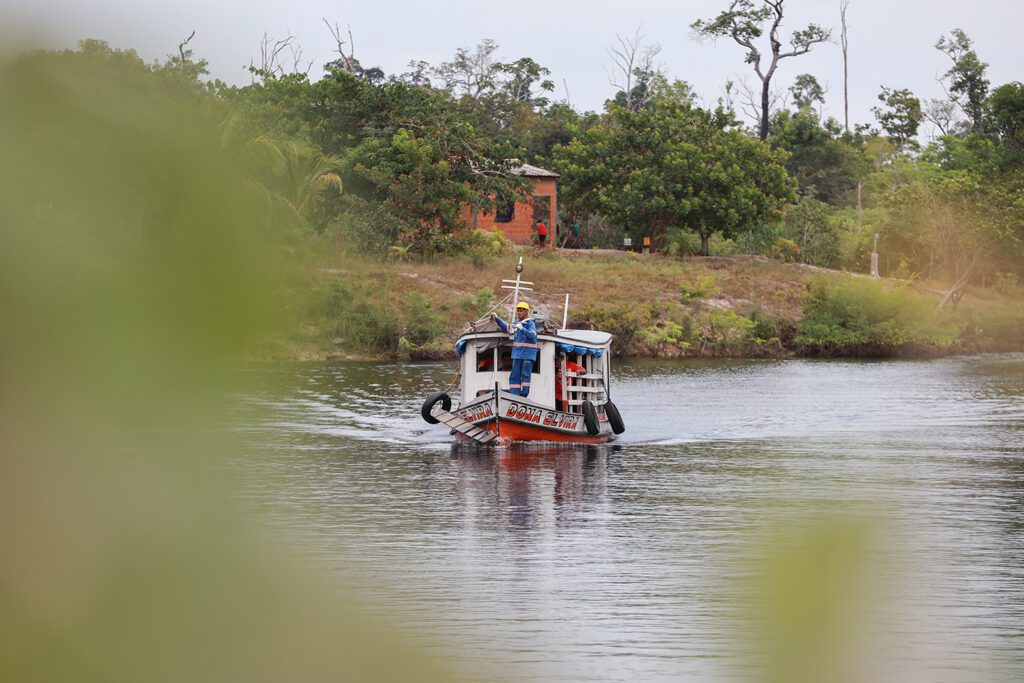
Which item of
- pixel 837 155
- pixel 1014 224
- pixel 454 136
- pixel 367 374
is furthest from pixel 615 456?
pixel 837 155

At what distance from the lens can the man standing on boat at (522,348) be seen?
23422 millimetres

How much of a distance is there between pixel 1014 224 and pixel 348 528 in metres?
44.4

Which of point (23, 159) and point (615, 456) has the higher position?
point (23, 159)

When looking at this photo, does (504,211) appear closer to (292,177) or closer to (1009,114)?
(1009,114)

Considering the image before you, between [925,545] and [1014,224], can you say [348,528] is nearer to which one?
[925,545]

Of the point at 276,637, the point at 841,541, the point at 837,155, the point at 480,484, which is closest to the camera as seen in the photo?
the point at 841,541

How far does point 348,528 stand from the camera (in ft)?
54.2

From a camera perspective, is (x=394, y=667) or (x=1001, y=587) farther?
(x=1001, y=587)

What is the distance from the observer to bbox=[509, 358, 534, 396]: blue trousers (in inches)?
966

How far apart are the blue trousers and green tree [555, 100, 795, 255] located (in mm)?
31210

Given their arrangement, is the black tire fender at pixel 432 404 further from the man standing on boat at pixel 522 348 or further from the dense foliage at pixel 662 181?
the dense foliage at pixel 662 181

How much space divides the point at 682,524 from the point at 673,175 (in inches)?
1577

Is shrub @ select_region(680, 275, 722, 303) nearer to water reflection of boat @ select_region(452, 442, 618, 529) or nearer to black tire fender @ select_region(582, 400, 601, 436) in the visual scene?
water reflection of boat @ select_region(452, 442, 618, 529)

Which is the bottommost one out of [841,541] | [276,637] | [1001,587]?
[1001,587]
